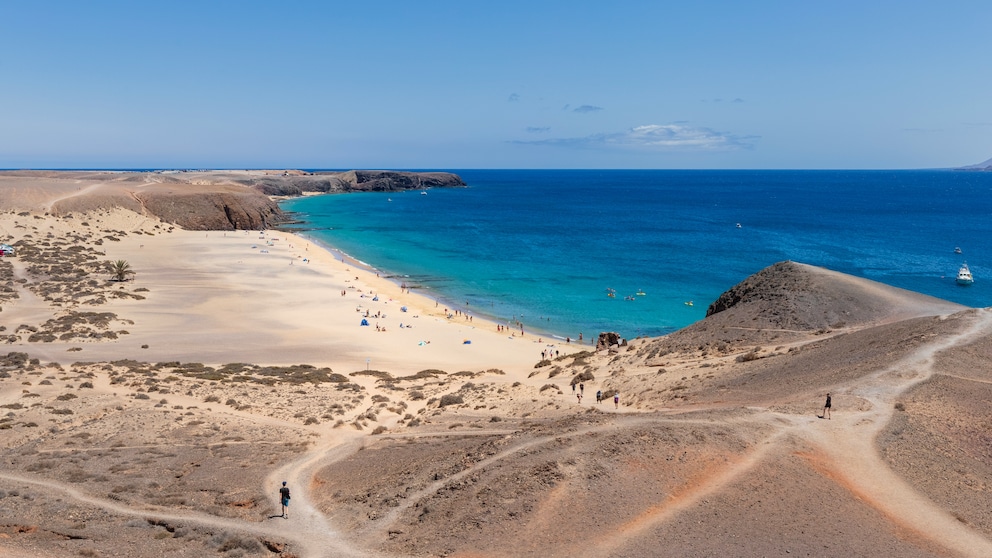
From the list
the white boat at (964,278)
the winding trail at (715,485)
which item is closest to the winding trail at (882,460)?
the winding trail at (715,485)

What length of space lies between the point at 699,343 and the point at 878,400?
14216mm

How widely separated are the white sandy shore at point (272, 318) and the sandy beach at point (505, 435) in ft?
1.26

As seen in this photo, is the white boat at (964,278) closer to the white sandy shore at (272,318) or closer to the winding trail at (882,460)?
the white sandy shore at (272,318)

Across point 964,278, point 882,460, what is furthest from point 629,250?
point 882,460

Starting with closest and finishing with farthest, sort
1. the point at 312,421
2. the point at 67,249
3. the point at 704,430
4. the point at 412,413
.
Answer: the point at 704,430
the point at 312,421
the point at 412,413
the point at 67,249

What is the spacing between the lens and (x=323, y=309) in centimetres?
5616

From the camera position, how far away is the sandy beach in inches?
625

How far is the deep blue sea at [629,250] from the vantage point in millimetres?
63938

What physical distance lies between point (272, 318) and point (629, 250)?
60.0 m

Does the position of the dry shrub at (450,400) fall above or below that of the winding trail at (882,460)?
below

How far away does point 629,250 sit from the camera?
97625 mm

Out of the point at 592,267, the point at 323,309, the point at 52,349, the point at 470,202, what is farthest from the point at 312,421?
the point at 470,202

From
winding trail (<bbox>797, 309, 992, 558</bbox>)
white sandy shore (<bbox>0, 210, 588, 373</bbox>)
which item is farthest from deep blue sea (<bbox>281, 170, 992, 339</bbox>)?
winding trail (<bbox>797, 309, 992, 558</bbox>)

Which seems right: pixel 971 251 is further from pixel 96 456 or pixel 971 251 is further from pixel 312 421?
pixel 96 456
